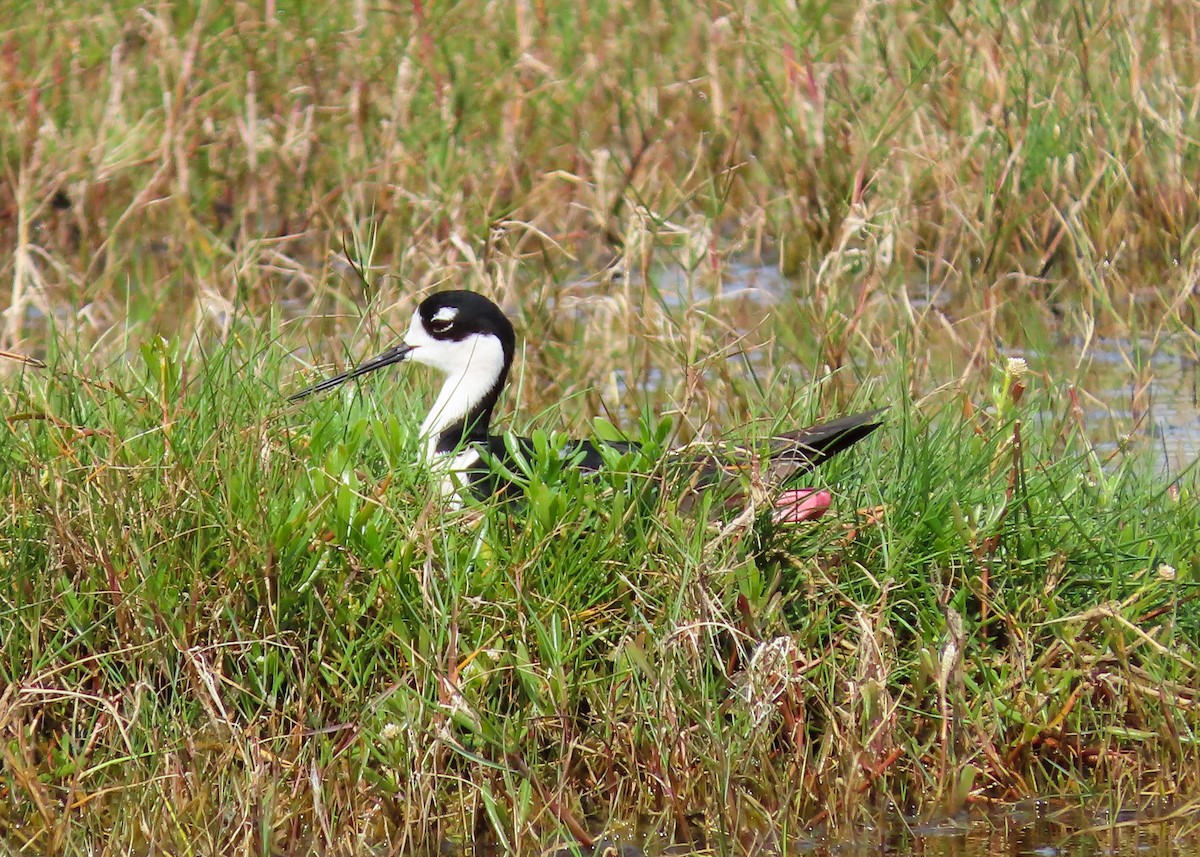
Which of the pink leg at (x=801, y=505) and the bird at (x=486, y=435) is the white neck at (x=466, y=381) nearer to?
the bird at (x=486, y=435)

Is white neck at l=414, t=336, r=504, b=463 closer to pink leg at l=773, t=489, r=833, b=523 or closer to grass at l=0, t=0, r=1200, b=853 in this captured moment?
grass at l=0, t=0, r=1200, b=853

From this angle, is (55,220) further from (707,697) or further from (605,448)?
(707,697)

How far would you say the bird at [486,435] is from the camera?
12.4 feet

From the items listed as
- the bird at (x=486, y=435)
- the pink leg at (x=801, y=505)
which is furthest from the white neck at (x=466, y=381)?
the pink leg at (x=801, y=505)

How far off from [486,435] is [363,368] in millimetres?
342

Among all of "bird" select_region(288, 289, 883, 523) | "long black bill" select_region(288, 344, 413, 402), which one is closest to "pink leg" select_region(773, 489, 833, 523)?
"bird" select_region(288, 289, 883, 523)

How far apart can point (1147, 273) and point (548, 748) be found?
4.28 metres

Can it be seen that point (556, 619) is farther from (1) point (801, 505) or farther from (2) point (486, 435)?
(2) point (486, 435)

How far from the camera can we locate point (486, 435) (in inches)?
178

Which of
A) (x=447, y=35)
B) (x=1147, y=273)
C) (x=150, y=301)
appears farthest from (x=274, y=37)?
(x=1147, y=273)

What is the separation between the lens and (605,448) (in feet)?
12.5

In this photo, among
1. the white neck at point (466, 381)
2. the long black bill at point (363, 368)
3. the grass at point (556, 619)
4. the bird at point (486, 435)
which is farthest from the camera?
the white neck at point (466, 381)

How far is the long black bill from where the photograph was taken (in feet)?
14.0

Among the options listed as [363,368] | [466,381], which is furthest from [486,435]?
[363,368]
